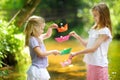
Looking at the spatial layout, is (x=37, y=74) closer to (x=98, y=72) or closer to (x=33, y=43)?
(x=33, y=43)

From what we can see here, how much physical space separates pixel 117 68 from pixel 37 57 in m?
4.26

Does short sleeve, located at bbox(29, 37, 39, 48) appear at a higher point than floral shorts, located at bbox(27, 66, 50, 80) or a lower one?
higher

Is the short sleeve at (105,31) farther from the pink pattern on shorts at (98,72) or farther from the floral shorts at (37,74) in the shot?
the floral shorts at (37,74)

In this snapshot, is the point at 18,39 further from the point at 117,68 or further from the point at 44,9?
the point at 44,9

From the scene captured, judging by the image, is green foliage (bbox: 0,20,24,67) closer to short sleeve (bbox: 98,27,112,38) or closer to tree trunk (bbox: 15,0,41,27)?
tree trunk (bbox: 15,0,41,27)

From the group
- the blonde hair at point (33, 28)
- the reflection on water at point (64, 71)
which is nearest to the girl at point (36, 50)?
the blonde hair at point (33, 28)

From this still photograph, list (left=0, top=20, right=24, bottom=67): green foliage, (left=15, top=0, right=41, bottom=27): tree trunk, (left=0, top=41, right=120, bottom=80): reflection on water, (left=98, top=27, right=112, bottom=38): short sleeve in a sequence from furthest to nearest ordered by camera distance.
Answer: (left=15, top=0, right=41, bottom=27): tree trunk
(left=0, top=20, right=24, bottom=67): green foliage
(left=0, top=41, right=120, bottom=80): reflection on water
(left=98, top=27, right=112, bottom=38): short sleeve

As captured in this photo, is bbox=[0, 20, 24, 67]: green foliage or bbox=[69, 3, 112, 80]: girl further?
bbox=[0, 20, 24, 67]: green foliage

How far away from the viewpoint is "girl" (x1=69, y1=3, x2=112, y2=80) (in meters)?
5.29

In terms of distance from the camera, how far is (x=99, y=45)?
527cm

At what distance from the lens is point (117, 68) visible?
366 inches

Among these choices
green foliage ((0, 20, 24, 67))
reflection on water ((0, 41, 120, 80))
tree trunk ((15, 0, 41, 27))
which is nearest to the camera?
reflection on water ((0, 41, 120, 80))

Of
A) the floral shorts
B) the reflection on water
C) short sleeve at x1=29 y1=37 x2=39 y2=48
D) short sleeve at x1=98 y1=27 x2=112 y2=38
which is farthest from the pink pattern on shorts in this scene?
the reflection on water

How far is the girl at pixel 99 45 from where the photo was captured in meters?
5.29
